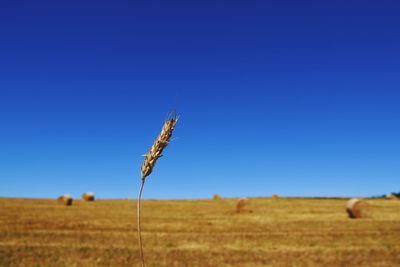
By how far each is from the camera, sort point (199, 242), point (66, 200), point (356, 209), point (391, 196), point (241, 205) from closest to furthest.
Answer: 1. point (199, 242)
2. point (356, 209)
3. point (241, 205)
4. point (66, 200)
5. point (391, 196)

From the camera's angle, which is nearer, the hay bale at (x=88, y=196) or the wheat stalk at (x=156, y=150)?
the wheat stalk at (x=156, y=150)

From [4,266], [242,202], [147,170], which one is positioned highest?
[242,202]

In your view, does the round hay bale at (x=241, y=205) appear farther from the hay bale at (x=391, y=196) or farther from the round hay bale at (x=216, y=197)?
the hay bale at (x=391, y=196)

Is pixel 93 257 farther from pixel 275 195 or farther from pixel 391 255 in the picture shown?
pixel 275 195

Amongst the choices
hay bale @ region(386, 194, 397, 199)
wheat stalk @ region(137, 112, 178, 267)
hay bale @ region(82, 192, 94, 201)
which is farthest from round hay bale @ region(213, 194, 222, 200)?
wheat stalk @ region(137, 112, 178, 267)

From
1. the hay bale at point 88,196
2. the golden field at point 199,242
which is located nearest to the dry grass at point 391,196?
the golden field at point 199,242

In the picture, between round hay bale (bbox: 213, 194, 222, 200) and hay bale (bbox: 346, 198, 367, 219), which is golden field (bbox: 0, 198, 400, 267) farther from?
round hay bale (bbox: 213, 194, 222, 200)

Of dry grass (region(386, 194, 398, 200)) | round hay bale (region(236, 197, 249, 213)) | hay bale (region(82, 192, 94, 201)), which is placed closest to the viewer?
round hay bale (region(236, 197, 249, 213))

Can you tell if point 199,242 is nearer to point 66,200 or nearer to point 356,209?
point 356,209

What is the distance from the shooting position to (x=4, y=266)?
1358 cm

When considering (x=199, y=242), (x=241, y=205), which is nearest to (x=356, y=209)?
(x=241, y=205)

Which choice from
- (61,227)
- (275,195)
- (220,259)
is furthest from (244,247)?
(275,195)

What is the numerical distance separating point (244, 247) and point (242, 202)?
61.5 feet

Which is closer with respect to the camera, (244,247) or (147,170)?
(147,170)
